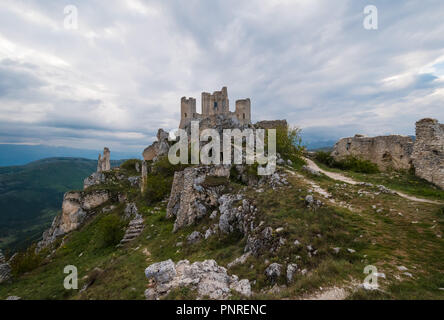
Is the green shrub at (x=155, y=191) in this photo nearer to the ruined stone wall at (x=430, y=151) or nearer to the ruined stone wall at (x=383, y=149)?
the ruined stone wall at (x=430, y=151)

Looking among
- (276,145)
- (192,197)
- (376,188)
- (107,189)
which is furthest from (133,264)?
(107,189)

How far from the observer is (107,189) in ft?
111

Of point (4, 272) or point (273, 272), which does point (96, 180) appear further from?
point (273, 272)

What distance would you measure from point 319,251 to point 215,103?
5385 centimetres

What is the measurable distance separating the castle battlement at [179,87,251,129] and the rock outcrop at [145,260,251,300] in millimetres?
50205

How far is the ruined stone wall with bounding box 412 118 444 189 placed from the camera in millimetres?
15891

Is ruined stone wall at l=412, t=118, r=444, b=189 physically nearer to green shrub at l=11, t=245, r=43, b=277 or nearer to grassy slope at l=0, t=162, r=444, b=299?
grassy slope at l=0, t=162, r=444, b=299

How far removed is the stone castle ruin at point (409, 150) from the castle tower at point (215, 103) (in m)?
33.9

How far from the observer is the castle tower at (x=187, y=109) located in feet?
183

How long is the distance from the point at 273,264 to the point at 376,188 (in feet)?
35.6

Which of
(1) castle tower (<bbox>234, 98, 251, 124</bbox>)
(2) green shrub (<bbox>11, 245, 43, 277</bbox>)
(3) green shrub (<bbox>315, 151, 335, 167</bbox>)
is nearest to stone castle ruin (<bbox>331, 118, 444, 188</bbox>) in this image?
(3) green shrub (<bbox>315, 151, 335, 167</bbox>)

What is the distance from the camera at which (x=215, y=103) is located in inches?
2231

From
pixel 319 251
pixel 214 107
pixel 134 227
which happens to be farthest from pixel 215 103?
pixel 319 251

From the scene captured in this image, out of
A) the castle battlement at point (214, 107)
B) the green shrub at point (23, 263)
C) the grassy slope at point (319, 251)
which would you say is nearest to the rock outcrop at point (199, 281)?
the grassy slope at point (319, 251)
